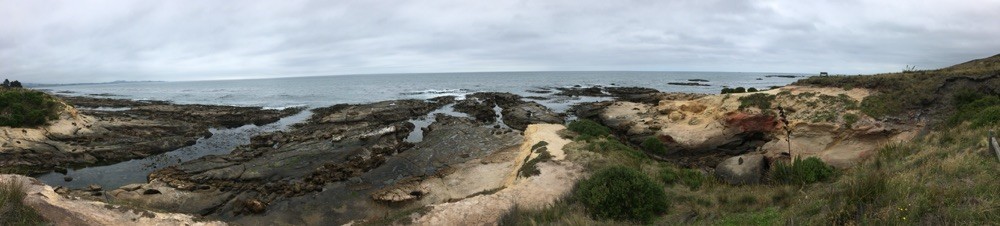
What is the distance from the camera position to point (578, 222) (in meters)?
11.0

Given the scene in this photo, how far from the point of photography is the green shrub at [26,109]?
27953 millimetres

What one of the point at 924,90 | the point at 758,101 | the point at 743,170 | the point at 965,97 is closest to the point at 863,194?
the point at 743,170

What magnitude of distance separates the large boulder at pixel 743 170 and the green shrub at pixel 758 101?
535 inches

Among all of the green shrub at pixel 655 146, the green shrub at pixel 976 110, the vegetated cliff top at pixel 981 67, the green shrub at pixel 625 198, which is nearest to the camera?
the green shrub at pixel 625 198

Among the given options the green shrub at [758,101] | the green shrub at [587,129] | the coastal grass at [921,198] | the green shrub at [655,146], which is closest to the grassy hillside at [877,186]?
the coastal grass at [921,198]

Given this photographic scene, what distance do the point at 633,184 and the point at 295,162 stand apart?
19664 mm

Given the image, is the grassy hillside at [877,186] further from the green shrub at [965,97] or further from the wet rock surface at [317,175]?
the wet rock surface at [317,175]

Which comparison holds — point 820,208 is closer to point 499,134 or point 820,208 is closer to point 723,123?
point 723,123

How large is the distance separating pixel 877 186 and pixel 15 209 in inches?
767

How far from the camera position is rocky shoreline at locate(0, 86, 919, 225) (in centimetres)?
1767

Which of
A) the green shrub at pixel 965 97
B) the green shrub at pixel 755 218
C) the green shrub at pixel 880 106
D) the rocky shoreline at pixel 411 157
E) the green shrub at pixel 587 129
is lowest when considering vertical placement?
the rocky shoreline at pixel 411 157

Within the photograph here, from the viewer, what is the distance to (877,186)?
28.1ft

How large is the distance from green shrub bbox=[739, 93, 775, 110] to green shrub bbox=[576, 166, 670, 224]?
19871mm

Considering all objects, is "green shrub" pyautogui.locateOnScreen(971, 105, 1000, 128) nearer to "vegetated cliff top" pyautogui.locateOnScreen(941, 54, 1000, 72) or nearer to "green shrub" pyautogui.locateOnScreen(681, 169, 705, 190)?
"green shrub" pyautogui.locateOnScreen(681, 169, 705, 190)
